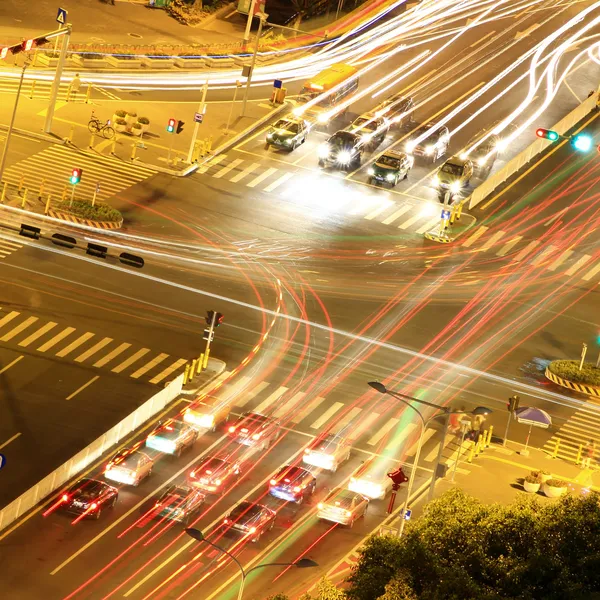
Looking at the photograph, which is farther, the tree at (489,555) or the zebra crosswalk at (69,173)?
the zebra crosswalk at (69,173)

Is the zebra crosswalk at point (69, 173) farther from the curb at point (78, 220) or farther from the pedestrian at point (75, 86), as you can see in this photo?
the pedestrian at point (75, 86)

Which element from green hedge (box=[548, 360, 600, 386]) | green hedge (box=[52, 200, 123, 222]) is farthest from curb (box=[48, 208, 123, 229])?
green hedge (box=[548, 360, 600, 386])

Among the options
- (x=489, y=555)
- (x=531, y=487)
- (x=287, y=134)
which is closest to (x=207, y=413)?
(x=531, y=487)

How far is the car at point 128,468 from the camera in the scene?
193ft

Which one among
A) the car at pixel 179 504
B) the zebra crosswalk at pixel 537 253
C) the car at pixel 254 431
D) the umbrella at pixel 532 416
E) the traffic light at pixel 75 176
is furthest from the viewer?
the zebra crosswalk at pixel 537 253

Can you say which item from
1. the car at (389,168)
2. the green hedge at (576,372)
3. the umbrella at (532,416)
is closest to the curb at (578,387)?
the green hedge at (576,372)

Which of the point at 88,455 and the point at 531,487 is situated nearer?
the point at 88,455

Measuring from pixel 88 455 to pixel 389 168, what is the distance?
35.5 meters

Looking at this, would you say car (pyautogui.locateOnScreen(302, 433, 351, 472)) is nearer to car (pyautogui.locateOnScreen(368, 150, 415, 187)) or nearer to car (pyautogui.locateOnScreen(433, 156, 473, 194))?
car (pyautogui.locateOnScreen(368, 150, 415, 187))

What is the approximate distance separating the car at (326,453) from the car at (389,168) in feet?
96.0

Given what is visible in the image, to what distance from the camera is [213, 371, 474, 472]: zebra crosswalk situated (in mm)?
65188

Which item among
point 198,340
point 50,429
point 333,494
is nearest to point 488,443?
point 333,494

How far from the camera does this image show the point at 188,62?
102812mm

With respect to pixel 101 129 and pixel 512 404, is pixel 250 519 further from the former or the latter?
pixel 101 129
